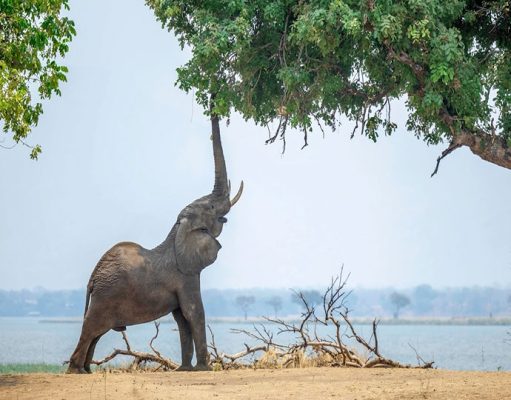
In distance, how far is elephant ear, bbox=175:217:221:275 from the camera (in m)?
17.5

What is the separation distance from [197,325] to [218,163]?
132 inches

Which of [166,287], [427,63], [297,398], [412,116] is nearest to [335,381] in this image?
[297,398]

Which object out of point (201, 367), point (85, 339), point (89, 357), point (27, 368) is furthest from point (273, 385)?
point (27, 368)

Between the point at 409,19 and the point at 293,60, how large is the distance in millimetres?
2888

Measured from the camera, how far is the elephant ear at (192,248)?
57.6 ft

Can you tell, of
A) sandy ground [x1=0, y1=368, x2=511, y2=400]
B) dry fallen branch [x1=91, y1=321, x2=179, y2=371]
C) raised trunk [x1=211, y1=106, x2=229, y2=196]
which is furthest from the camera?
raised trunk [x1=211, y1=106, x2=229, y2=196]

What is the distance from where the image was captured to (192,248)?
58.1 feet

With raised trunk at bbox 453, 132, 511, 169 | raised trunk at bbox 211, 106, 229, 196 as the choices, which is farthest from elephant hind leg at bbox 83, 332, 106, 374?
raised trunk at bbox 453, 132, 511, 169

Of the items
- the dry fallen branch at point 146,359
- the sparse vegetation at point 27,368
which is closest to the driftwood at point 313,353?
the dry fallen branch at point 146,359

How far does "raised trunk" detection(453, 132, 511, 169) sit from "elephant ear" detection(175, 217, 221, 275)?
16.0 feet

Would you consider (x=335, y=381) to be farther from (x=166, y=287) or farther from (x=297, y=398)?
(x=166, y=287)

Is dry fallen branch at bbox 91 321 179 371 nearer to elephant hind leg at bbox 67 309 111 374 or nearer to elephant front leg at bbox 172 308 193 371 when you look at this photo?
elephant front leg at bbox 172 308 193 371

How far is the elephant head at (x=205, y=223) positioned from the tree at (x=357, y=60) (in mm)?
1195

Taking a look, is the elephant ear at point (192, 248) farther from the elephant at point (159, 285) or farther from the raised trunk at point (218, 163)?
the raised trunk at point (218, 163)
